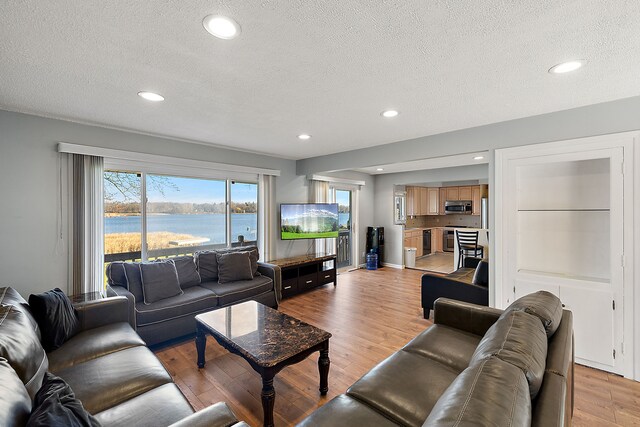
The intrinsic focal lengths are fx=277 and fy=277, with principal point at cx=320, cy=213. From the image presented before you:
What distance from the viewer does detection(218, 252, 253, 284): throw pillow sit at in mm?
3668

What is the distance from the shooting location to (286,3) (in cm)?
124

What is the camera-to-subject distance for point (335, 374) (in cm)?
243

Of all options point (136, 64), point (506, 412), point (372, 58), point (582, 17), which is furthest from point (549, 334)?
point (136, 64)

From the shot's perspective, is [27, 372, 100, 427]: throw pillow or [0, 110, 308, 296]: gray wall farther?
[0, 110, 308, 296]: gray wall

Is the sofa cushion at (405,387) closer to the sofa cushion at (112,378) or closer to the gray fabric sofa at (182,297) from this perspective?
the sofa cushion at (112,378)

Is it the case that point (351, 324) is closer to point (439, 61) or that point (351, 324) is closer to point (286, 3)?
point (439, 61)

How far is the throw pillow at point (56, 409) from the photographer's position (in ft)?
2.78

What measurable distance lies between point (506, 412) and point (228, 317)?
225 cm

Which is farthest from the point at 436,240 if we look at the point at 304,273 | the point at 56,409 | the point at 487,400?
the point at 56,409

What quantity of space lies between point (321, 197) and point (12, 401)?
490 centimetres

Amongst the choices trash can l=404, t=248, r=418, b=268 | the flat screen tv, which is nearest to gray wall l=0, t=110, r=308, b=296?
the flat screen tv

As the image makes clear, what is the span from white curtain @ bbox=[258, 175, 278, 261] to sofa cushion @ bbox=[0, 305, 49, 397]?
10.4ft

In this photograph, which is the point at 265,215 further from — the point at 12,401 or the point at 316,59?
the point at 12,401

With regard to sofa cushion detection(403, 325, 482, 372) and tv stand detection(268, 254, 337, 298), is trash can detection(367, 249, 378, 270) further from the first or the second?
sofa cushion detection(403, 325, 482, 372)
